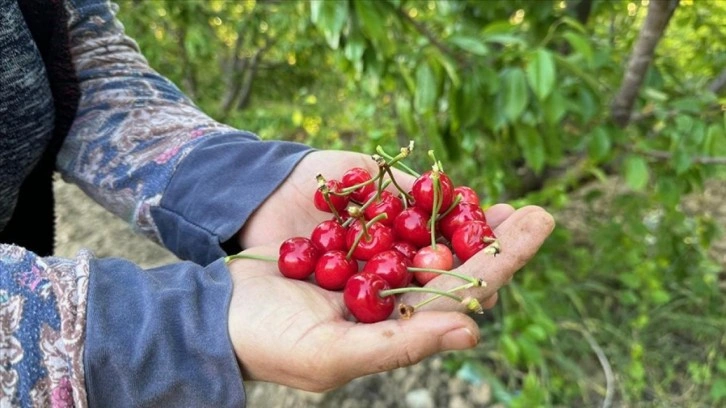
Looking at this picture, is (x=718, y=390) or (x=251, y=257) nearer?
(x=251, y=257)

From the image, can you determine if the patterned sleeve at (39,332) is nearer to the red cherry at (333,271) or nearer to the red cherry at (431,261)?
the red cherry at (333,271)

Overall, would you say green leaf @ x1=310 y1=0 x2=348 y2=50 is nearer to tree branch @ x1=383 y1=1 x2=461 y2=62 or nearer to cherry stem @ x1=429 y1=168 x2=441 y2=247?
tree branch @ x1=383 y1=1 x2=461 y2=62

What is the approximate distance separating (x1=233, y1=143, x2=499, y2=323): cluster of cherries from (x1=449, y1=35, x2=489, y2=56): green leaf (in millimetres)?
602

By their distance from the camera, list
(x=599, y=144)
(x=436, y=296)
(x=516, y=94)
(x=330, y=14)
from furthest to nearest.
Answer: (x=599, y=144), (x=516, y=94), (x=330, y=14), (x=436, y=296)

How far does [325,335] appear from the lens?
0.78 meters

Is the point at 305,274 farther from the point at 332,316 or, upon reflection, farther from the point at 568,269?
the point at 568,269

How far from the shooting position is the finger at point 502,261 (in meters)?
0.88

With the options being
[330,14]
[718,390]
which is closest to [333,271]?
[330,14]

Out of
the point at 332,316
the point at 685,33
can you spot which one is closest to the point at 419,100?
the point at 332,316

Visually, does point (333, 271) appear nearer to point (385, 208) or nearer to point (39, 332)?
point (385, 208)

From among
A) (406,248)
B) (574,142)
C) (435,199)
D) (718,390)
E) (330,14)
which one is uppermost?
(330,14)

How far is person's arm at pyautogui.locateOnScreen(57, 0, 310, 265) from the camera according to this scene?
44.3 inches

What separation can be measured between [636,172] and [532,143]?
28 cm

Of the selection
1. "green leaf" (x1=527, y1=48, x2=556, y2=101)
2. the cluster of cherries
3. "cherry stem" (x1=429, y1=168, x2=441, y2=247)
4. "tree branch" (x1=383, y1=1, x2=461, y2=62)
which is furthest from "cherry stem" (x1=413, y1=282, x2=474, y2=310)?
"tree branch" (x1=383, y1=1, x2=461, y2=62)
